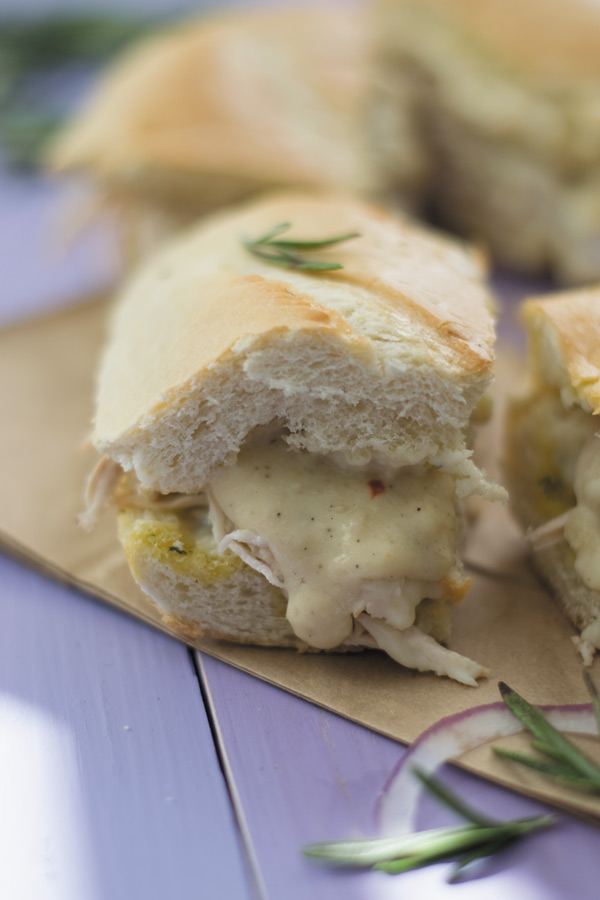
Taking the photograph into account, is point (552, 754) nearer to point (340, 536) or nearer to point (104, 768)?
point (340, 536)

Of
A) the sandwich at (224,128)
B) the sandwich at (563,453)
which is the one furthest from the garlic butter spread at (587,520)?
the sandwich at (224,128)

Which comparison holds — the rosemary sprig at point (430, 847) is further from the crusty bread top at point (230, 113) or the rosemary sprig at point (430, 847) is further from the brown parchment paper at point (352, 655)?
the crusty bread top at point (230, 113)

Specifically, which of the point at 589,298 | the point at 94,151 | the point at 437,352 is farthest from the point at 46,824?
the point at 94,151

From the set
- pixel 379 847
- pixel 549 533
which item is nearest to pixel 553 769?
pixel 379 847

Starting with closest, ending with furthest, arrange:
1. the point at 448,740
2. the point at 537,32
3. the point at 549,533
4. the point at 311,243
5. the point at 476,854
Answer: the point at 476,854 < the point at 448,740 < the point at 549,533 < the point at 311,243 < the point at 537,32

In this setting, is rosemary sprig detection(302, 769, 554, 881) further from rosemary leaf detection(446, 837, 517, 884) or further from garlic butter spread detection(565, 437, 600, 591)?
garlic butter spread detection(565, 437, 600, 591)
